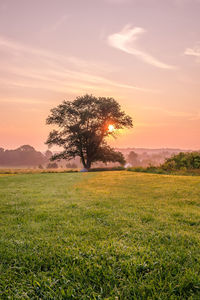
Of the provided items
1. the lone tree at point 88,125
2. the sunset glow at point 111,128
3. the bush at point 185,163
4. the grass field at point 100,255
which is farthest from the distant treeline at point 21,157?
the grass field at point 100,255

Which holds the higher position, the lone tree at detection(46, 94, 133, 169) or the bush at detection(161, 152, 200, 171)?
the lone tree at detection(46, 94, 133, 169)

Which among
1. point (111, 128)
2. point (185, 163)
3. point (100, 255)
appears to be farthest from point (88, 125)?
point (100, 255)

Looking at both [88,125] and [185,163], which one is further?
[88,125]

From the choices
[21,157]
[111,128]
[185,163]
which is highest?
[111,128]

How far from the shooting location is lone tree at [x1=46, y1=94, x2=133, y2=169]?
1024 inches

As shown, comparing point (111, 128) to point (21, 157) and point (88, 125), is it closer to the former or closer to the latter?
point (88, 125)

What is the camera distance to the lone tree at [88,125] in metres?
26.0

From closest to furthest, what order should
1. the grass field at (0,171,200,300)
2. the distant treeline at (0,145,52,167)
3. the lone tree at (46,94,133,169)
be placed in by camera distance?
the grass field at (0,171,200,300), the lone tree at (46,94,133,169), the distant treeline at (0,145,52,167)

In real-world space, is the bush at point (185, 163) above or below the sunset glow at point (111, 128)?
below

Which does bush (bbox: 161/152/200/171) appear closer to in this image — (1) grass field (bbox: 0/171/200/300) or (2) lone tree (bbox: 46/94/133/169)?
(2) lone tree (bbox: 46/94/133/169)

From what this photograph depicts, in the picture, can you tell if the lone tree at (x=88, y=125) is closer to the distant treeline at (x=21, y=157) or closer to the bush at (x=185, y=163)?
the bush at (x=185, y=163)

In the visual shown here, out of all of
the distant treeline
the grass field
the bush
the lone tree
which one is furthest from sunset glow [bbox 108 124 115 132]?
the distant treeline

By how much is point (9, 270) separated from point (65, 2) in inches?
755

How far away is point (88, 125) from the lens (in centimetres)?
2653
